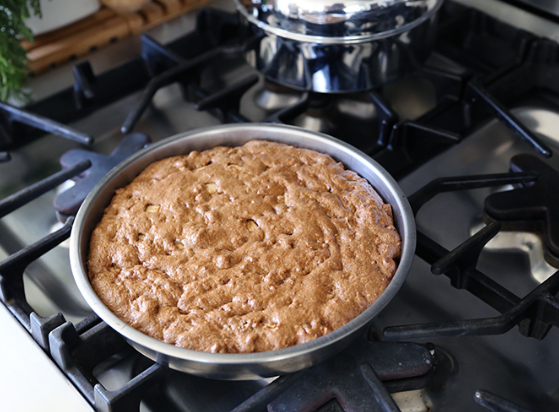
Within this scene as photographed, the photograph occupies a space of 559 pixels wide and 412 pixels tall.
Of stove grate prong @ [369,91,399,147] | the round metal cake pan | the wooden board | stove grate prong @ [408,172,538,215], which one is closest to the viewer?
the round metal cake pan

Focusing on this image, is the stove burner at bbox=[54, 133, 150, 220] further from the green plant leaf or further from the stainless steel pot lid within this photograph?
the stainless steel pot lid

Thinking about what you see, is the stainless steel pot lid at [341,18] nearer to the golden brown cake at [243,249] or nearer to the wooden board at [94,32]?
the golden brown cake at [243,249]

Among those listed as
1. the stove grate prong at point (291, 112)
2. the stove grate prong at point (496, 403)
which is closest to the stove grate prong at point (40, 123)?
the stove grate prong at point (291, 112)

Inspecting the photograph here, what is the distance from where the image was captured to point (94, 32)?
124 cm

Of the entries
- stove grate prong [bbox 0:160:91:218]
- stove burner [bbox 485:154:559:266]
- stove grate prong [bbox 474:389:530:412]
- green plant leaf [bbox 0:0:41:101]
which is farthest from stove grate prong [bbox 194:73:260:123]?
stove grate prong [bbox 474:389:530:412]

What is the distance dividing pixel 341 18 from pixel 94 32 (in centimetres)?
59

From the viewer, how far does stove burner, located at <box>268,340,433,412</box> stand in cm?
66

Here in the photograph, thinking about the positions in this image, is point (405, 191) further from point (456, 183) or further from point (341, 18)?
point (341, 18)

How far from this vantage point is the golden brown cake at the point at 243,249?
679 mm

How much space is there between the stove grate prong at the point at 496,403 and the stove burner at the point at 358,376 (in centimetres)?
8

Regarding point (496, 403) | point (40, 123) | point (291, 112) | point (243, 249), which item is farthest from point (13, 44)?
point (496, 403)

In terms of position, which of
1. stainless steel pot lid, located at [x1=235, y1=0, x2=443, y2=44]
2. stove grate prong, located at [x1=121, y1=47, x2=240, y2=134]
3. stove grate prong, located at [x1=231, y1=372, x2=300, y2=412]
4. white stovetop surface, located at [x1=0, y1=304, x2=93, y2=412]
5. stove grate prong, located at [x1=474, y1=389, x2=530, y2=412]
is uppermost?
stainless steel pot lid, located at [x1=235, y1=0, x2=443, y2=44]

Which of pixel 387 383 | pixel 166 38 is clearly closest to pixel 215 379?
pixel 387 383

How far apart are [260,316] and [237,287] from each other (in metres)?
0.05
